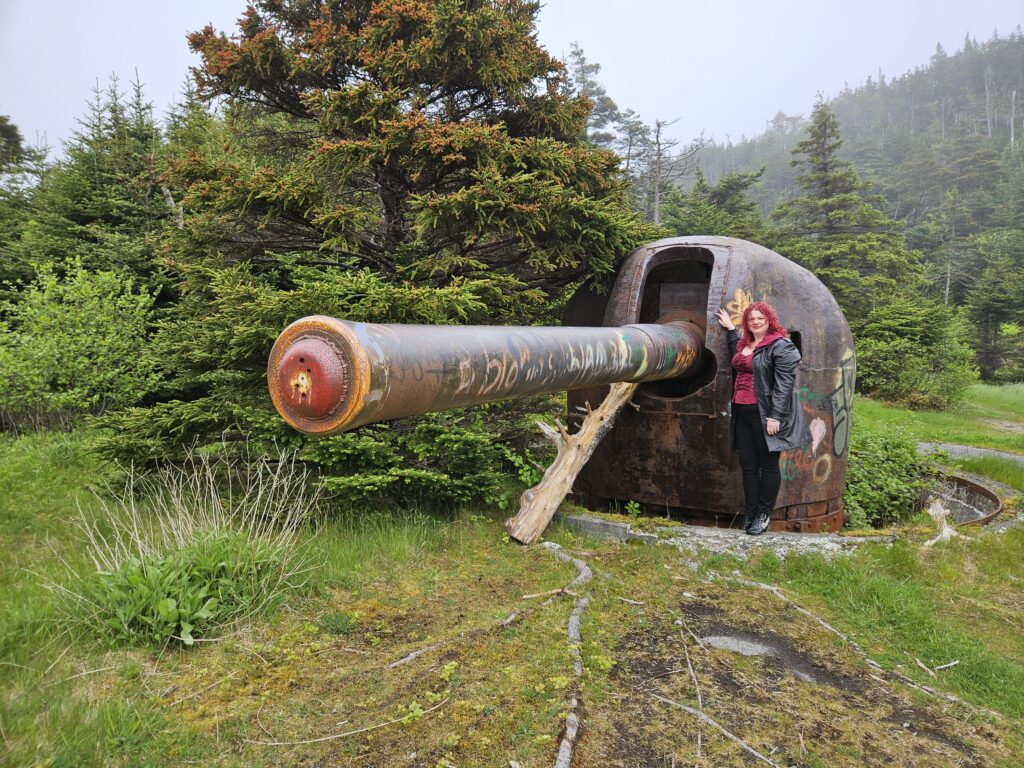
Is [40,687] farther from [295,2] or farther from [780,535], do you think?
[295,2]

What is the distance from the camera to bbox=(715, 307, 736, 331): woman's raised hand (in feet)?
14.5

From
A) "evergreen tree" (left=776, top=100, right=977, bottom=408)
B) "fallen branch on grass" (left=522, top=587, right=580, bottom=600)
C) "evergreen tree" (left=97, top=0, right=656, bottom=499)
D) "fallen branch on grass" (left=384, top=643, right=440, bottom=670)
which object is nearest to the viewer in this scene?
"fallen branch on grass" (left=384, top=643, right=440, bottom=670)

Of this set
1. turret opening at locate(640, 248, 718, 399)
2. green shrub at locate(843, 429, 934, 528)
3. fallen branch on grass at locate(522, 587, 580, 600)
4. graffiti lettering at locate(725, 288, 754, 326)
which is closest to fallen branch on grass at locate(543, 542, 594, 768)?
fallen branch on grass at locate(522, 587, 580, 600)

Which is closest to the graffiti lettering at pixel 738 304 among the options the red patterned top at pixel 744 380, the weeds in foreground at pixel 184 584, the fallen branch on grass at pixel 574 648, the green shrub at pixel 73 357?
the red patterned top at pixel 744 380

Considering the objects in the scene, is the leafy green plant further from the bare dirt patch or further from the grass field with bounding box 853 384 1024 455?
the grass field with bounding box 853 384 1024 455

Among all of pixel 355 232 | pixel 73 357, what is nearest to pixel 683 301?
pixel 355 232

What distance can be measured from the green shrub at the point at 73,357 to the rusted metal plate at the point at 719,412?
20.8 feet

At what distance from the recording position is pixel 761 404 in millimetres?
4152

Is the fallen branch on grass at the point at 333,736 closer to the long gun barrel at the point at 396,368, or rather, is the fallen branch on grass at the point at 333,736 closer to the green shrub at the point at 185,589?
the green shrub at the point at 185,589

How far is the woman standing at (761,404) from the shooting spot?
13.3 ft

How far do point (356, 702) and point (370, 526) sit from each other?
213cm

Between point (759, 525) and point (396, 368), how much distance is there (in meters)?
3.43

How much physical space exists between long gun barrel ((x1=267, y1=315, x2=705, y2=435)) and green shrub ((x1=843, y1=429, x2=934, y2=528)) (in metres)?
4.71

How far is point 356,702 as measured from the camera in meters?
2.39
